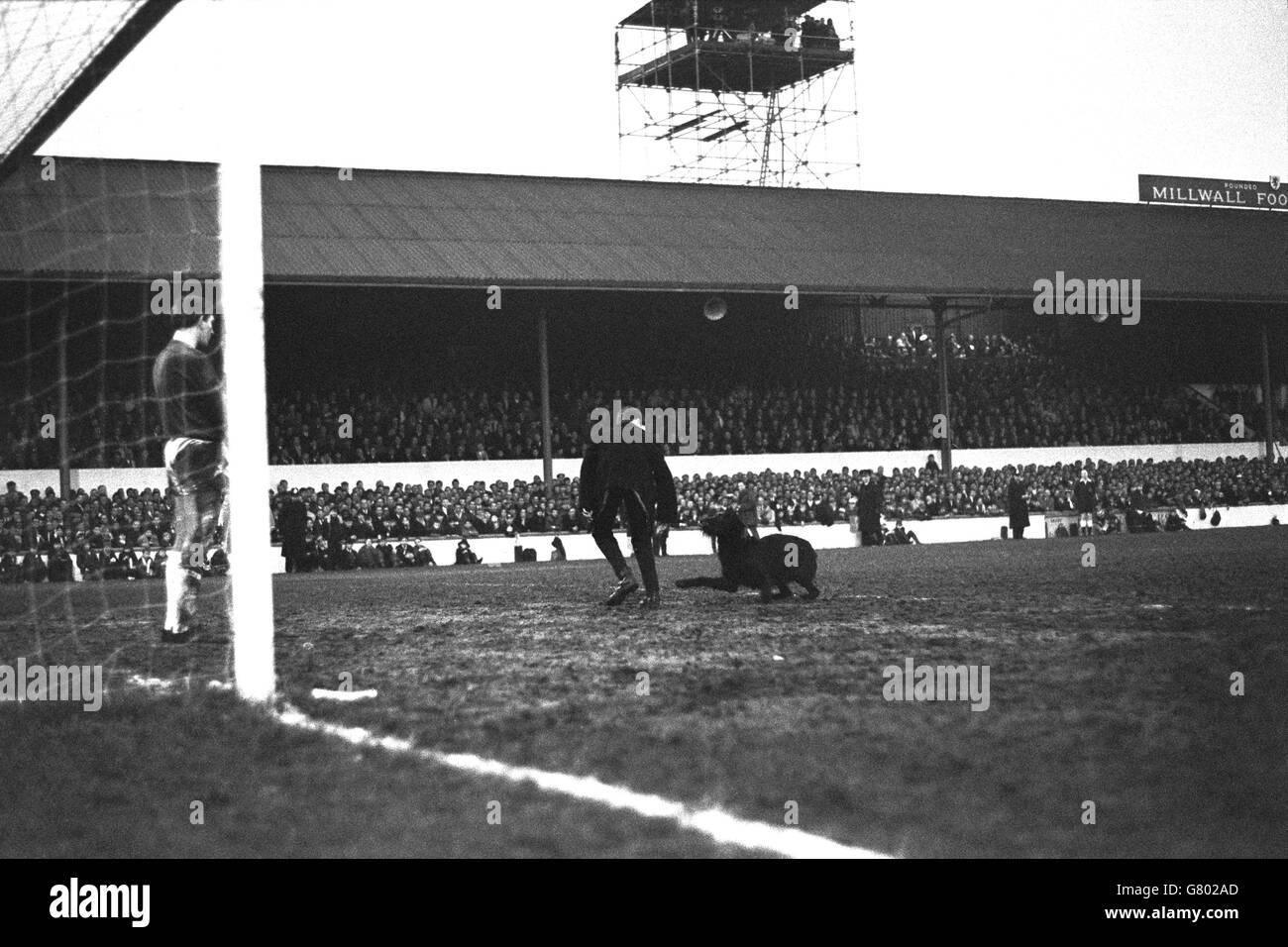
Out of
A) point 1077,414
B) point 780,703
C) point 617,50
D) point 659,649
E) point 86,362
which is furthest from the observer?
point 617,50

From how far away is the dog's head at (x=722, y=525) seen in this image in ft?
40.9

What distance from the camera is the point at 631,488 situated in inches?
479

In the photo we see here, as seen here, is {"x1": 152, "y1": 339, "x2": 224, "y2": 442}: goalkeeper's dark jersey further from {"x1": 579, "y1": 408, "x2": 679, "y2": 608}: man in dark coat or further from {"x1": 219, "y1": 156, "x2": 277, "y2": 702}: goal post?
{"x1": 579, "y1": 408, "x2": 679, "y2": 608}: man in dark coat

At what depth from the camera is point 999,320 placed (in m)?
42.2

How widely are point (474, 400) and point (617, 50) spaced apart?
1678 centimetres

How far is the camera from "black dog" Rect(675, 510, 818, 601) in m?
12.6

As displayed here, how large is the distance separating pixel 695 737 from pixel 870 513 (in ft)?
87.7

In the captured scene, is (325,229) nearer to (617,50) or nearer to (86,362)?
(86,362)

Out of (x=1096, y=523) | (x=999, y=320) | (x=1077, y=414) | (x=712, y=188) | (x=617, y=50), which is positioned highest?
(x=617, y=50)

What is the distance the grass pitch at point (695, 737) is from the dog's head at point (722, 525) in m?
0.68

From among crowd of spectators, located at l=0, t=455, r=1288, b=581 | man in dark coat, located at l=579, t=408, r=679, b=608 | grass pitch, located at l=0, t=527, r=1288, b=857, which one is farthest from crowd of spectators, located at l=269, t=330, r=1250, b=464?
grass pitch, located at l=0, t=527, r=1288, b=857

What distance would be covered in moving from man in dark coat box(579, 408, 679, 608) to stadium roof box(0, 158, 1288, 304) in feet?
49.8

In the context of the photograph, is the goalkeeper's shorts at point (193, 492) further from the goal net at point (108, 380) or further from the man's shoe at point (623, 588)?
the man's shoe at point (623, 588)
